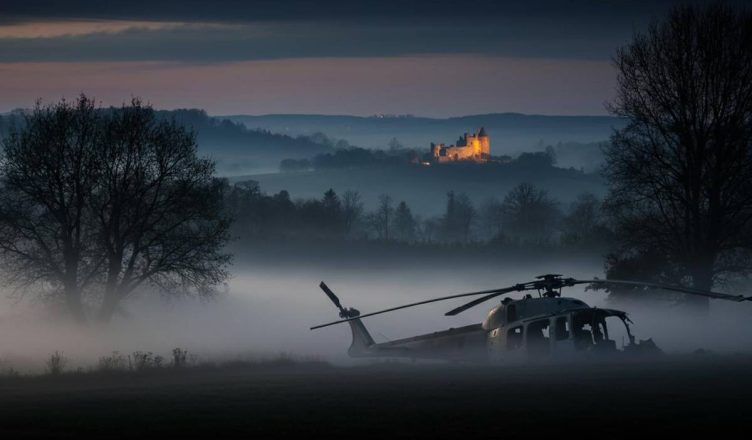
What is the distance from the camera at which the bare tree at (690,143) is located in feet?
175

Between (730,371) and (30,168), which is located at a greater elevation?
(30,168)

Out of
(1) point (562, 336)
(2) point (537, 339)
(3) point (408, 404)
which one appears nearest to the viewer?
(3) point (408, 404)

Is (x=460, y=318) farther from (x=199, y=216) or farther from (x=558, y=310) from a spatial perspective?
(x=558, y=310)

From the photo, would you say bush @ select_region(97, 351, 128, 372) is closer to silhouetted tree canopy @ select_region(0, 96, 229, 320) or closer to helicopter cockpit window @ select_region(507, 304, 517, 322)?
silhouetted tree canopy @ select_region(0, 96, 229, 320)

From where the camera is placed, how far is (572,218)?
179375mm

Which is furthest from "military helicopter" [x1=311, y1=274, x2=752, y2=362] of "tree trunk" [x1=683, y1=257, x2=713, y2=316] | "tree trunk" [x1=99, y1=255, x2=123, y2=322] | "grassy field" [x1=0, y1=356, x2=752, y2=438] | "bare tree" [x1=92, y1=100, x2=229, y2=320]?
"tree trunk" [x1=683, y1=257, x2=713, y2=316]

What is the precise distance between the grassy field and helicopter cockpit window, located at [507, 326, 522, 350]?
1.07 m

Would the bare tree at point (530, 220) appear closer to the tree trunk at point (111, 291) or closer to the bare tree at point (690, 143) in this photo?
the bare tree at point (690, 143)

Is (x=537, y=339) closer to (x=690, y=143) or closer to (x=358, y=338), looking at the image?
(x=358, y=338)

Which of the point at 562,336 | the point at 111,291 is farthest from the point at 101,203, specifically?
the point at 562,336

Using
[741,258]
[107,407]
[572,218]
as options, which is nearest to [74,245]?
[107,407]

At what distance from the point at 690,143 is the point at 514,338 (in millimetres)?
23145

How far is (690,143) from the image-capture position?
53781 mm

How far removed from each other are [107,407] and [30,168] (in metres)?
29.6
